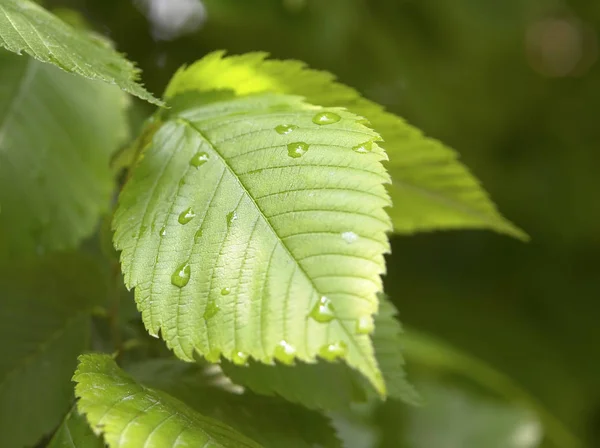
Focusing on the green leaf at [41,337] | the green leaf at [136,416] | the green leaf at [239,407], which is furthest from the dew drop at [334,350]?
the green leaf at [41,337]

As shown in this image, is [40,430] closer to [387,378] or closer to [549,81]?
[387,378]

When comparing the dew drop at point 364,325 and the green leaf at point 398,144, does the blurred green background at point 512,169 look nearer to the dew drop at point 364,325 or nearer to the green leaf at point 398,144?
the green leaf at point 398,144

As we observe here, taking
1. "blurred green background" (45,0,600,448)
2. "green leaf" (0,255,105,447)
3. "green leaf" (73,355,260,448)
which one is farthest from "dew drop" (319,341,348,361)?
"blurred green background" (45,0,600,448)

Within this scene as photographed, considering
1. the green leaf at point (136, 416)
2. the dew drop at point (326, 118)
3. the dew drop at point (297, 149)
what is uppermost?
the dew drop at point (326, 118)

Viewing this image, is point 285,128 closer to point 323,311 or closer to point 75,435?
point 323,311

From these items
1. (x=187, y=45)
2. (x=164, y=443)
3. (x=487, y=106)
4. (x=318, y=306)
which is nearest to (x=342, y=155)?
(x=318, y=306)

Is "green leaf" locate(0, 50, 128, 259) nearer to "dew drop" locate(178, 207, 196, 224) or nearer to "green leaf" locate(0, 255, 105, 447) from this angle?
"green leaf" locate(0, 255, 105, 447)

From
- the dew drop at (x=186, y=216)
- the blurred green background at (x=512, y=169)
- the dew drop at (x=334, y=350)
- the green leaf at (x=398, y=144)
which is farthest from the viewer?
the blurred green background at (x=512, y=169)
